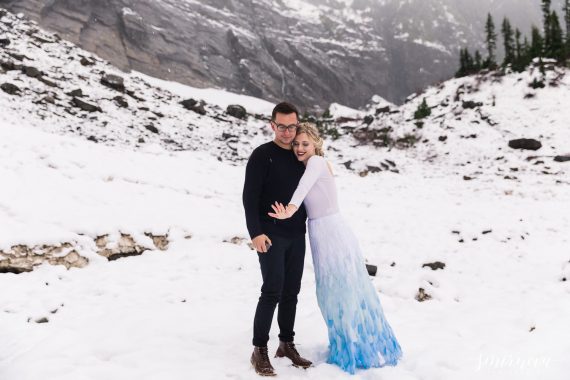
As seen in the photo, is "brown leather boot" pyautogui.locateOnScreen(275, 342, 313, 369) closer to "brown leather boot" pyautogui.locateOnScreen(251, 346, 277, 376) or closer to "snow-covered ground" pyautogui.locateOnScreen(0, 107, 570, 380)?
"snow-covered ground" pyautogui.locateOnScreen(0, 107, 570, 380)

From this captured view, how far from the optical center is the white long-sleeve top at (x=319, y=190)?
11.2 feet

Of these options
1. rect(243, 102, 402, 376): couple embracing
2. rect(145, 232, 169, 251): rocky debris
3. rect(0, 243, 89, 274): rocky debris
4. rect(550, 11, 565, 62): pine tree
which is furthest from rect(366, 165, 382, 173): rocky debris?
rect(550, 11, 565, 62): pine tree

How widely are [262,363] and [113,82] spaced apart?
2540 centimetres

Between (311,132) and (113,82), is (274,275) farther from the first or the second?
(113,82)

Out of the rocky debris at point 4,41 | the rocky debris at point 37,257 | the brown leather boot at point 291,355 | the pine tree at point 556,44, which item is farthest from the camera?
the pine tree at point 556,44

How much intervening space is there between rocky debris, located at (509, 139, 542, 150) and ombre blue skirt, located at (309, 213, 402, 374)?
20155mm

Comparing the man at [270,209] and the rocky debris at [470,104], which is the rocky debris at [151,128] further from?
the rocky debris at [470,104]

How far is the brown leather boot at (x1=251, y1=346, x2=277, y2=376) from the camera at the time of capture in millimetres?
3449

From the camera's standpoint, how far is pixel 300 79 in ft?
235

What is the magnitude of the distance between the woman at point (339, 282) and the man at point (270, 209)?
15 centimetres

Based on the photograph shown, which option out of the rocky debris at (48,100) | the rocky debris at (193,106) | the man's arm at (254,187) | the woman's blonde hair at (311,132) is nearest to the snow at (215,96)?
the rocky debris at (193,106)

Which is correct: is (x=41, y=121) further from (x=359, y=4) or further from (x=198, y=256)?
(x=359, y=4)

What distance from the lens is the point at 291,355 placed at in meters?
3.75

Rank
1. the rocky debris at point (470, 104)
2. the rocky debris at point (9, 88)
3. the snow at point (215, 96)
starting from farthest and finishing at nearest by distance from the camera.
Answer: the snow at point (215, 96)
the rocky debris at point (470, 104)
the rocky debris at point (9, 88)
